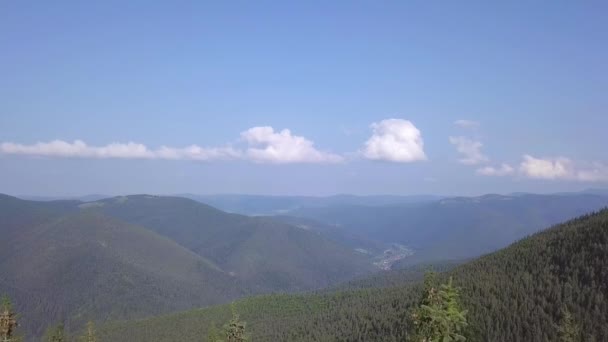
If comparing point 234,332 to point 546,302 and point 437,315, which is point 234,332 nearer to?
point 437,315

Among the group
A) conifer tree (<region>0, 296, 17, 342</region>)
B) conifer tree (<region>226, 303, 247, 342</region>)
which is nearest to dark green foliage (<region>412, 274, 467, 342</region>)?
conifer tree (<region>226, 303, 247, 342</region>)

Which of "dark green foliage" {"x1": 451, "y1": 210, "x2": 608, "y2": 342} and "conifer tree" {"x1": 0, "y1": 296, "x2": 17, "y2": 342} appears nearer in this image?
"conifer tree" {"x1": 0, "y1": 296, "x2": 17, "y2": 342}

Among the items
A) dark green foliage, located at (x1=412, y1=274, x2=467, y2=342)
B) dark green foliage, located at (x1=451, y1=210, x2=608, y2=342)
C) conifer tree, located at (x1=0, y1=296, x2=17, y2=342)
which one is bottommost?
dark green foliage, located at (x1=451, y1=210, x2=608, y2=342)

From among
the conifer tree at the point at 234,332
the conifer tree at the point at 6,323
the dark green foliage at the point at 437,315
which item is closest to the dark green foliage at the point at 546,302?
the conifer tree at the point at 234,332

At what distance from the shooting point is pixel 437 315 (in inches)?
1316

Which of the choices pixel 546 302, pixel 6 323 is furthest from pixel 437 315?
pixel 546 302

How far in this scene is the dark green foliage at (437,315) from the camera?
33.4 metres

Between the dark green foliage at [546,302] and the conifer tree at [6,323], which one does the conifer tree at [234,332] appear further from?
the dark green foliage at [546,302]

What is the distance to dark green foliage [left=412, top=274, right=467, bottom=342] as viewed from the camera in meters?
33.4

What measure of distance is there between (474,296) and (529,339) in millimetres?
35784

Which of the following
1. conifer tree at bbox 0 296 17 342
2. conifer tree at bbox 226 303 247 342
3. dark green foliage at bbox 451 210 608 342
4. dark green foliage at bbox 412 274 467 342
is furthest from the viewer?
dark green foliage at bbox 451 210 608 342

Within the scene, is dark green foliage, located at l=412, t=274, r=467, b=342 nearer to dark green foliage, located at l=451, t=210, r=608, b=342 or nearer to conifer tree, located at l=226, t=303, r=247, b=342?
conifer tree, located at l=226, t=303, r=247, b=342

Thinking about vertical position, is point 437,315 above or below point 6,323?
above

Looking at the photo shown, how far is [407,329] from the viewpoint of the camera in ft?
631
